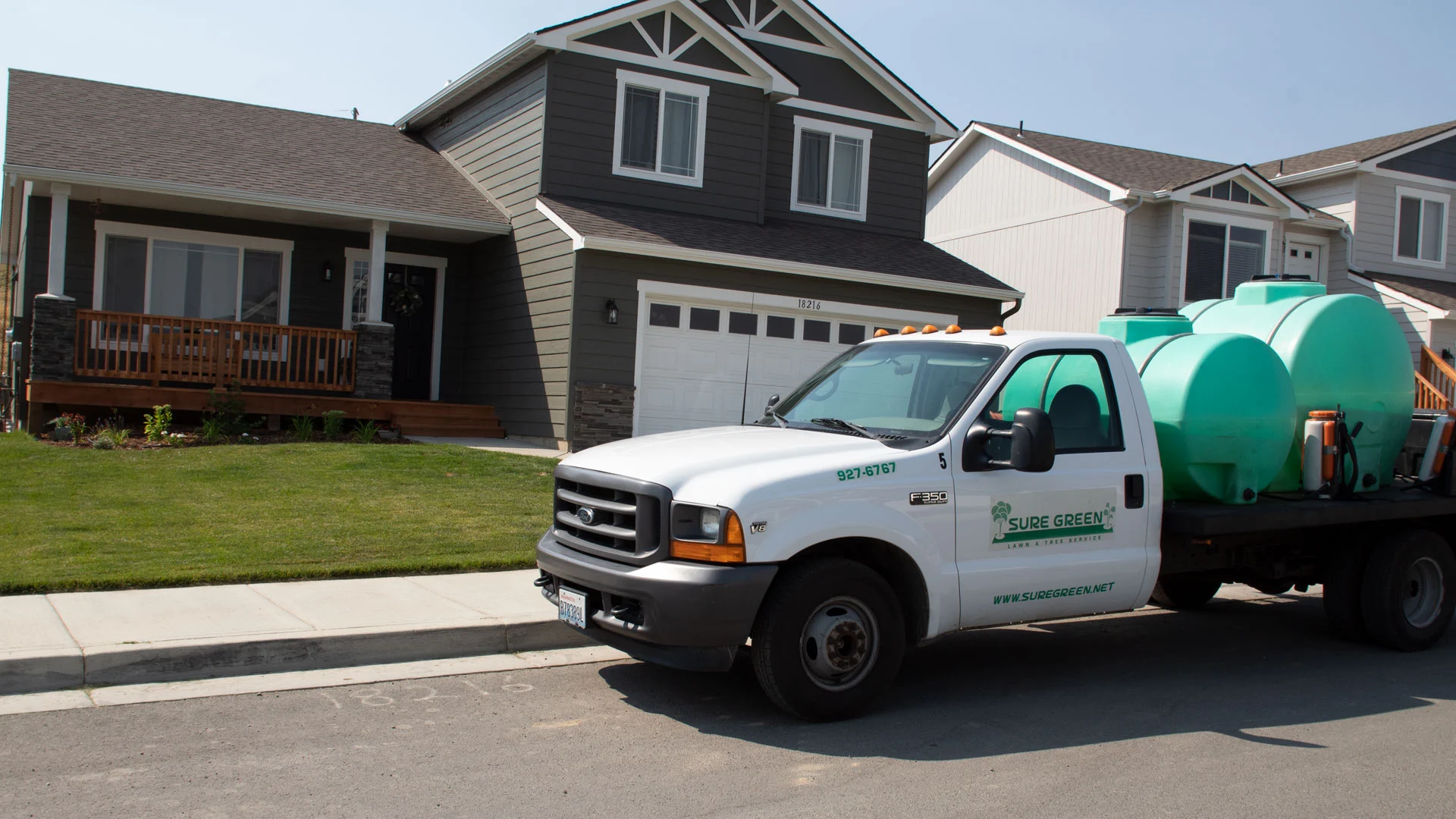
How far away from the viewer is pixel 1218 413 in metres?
6.79

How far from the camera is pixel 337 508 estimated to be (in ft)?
34.3

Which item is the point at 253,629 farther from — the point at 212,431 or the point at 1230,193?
the point at 1230,193

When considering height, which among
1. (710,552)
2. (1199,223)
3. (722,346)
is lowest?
(710,552)

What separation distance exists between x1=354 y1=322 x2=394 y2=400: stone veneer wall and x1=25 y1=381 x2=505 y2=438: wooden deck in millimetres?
255

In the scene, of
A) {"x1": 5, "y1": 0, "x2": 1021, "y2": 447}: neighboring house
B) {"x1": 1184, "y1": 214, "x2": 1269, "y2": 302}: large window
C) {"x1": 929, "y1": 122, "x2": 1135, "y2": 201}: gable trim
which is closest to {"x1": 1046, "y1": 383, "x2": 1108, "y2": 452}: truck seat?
{"x1": 5, "y1": 0, "x2": 1021, "y2": 447}: neighboring house

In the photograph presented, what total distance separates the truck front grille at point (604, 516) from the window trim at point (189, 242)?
516 inches

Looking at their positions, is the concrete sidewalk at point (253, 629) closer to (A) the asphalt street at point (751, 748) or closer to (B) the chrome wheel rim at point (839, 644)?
(A) the asphalt street at point (751, 748)

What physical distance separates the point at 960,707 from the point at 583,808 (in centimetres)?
235

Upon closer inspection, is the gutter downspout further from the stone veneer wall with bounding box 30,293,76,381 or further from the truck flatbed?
the stone veneer wall with bounding box 30,293,76,381

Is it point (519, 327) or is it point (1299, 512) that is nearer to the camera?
point (1299, 512)

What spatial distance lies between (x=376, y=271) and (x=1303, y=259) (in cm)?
1924

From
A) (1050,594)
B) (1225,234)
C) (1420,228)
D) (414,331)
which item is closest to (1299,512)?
(1050,594)

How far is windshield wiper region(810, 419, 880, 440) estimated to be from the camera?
19.7 ft

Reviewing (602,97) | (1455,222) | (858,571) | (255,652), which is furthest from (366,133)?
(1455,222)
